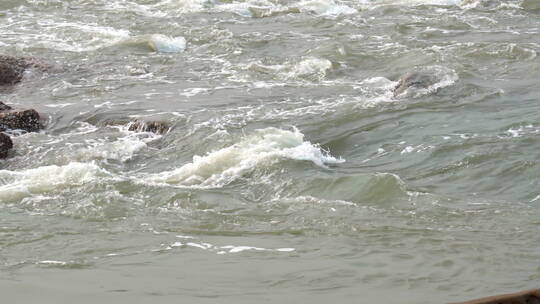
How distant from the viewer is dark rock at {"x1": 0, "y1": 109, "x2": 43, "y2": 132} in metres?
11.4

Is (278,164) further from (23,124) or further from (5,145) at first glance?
(23,124)

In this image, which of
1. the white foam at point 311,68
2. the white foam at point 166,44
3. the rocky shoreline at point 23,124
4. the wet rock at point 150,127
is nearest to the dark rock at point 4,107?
the rocky shoreline at point 23,124

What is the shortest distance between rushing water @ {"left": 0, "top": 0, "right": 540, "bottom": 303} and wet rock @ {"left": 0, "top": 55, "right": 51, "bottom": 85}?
0.35m

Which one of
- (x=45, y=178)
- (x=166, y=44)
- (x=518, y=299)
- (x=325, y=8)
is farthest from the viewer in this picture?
(x=325, y=8)

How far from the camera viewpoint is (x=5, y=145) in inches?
406

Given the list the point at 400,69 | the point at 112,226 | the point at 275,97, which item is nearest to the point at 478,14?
the point at 400,69

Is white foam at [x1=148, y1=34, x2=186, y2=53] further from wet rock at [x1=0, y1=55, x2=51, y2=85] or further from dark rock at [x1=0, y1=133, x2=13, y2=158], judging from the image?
dark rock at [x1=0, y1=133, x2=13, y2=158]

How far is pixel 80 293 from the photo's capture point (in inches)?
198

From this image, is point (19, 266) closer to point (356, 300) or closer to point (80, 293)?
point (80, 293)

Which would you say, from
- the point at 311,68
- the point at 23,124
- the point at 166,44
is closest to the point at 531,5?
the point at 311,68

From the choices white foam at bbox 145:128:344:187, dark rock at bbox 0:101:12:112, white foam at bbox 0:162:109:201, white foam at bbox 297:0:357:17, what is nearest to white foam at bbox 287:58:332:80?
white foam at bbox 145:128:344:187

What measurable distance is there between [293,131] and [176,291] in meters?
5.56

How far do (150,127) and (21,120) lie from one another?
1.90 m

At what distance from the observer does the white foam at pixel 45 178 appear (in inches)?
336
